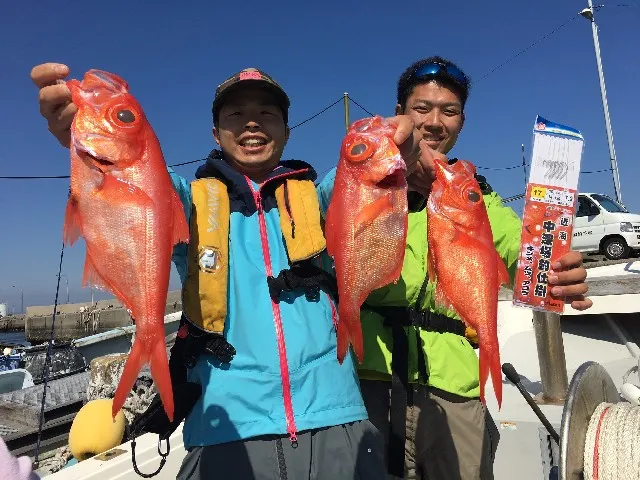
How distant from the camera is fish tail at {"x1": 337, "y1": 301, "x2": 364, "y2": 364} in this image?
227cm

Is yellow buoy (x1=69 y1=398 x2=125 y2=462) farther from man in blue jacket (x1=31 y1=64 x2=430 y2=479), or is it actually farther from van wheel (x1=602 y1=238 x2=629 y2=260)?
van wheel (x1=602 y1=238 x2=629 y2=260)

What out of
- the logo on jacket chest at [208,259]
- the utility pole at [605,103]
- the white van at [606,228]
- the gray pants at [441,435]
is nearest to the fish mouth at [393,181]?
the logo on jacket chest at [208,259]

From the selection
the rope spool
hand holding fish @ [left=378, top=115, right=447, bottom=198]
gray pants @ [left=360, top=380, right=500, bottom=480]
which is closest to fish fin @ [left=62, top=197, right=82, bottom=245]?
hand holding fish @ [left=378, top=115, right=447, bottom=198]

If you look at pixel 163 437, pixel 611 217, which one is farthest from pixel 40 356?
pixel 611 217

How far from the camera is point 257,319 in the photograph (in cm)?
245

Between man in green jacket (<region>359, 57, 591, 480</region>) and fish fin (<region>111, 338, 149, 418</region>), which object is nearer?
fish fin (<region>111, 338, 149, 418</region>)

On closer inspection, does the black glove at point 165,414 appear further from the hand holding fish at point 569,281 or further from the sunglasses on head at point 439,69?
the sunglasses on head at point 439,69

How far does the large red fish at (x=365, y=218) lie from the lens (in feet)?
7.36

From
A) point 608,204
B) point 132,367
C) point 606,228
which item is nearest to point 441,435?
point 132,367

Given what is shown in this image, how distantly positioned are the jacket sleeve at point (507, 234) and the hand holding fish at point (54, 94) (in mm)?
2450

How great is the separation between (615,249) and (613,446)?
18694 mm

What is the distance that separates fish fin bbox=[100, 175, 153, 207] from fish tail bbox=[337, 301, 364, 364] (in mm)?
1018

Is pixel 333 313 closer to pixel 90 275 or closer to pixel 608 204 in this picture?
pixel 90 275

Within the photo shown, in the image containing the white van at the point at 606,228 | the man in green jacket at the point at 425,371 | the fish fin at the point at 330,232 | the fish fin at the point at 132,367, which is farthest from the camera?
the white van at the point at 606,228
